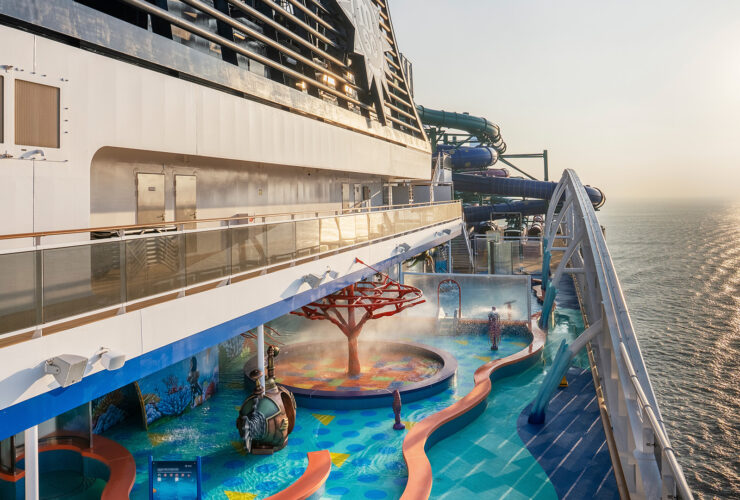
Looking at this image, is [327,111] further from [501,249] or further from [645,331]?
[645,331]

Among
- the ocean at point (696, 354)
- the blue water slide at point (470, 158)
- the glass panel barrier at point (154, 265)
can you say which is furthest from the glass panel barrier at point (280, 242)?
the blue water slide at point (470, 158)

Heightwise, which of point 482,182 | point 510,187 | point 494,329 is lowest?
point 494,329

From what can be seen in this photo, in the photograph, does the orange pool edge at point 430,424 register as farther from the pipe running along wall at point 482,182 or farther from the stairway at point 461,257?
the pipe running along wall at point 482,182

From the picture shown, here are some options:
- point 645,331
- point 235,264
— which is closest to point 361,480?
point 235,264

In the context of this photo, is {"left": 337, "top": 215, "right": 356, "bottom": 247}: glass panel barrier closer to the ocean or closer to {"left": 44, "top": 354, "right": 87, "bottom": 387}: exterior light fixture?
{"left": 44, "top": 354, "right": 87, "bottom": 387}: exterior light fixture

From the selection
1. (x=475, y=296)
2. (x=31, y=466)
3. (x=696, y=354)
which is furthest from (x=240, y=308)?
(x=696, y=354)

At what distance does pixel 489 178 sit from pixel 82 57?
47.5 meters

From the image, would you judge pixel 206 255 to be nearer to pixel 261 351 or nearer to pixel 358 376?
pixel 261 351

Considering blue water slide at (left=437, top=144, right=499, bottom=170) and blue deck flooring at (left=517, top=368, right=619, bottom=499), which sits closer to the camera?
blue deck flooring at (left=517, top=368, right=619, bottom=499)

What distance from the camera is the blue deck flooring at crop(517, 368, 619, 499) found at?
11.5m

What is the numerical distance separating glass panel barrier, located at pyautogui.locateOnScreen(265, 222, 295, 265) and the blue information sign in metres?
3.70

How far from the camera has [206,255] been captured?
26.5ft

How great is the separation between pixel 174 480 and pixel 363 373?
890 cm

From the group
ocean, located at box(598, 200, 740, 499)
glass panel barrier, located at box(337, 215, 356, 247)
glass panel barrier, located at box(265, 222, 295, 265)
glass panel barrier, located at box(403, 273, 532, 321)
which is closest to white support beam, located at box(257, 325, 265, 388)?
glass panel barrier, located at box(265, 222, 295, 265)
